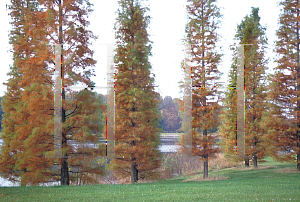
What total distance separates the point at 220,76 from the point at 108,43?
6.83 meters

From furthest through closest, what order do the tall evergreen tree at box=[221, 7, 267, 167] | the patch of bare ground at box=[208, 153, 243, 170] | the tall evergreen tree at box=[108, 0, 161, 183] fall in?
the patch of bare ground at box=[208, 153, 243, 170], the tall evergreen tree at box=[221, 7, 267, 167], the tall evergreen tree at box=[108, 0, 161, 183]

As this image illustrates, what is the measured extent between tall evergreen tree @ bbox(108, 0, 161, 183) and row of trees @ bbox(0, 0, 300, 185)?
0.19ft

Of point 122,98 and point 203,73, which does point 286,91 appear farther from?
point 122,98

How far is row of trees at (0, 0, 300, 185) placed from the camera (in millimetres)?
13617

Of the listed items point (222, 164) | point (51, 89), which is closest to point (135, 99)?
point (51, 89)

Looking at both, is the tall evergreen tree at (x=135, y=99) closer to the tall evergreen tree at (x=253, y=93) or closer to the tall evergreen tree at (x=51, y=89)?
the tall evergreen tree at (x=51, y=89)

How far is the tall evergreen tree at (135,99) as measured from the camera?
16078 millimetres

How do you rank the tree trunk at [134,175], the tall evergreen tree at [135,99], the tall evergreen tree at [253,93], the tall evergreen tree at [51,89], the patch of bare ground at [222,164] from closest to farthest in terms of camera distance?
the tall evergreen tree at [51,89]
the tall evergreen tree at [135,99]
the tree trunk at [134,175]
the tall evergreen tree at [253,93]
the patch of bare ground at [222,164]

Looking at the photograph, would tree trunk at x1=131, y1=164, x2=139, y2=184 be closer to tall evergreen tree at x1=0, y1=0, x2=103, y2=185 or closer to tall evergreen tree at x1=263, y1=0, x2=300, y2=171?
tall evergreen tree at x1=0, y1=0, x2=103, y2=185

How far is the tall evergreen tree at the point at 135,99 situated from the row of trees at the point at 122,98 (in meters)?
0.06

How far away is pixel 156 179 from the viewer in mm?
17203

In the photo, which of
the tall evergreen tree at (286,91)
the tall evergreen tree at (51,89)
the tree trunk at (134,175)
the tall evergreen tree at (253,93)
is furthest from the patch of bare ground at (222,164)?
the tall evergreen tree at (51,89)

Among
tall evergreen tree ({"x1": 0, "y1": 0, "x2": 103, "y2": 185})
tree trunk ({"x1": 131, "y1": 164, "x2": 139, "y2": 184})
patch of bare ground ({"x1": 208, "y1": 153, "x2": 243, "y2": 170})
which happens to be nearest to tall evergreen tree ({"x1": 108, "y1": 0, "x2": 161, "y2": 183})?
tree trunk ({"x1": 131, "y1": 164, "x2": 139, "y2": 184})

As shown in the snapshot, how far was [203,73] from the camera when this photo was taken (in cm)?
1683
